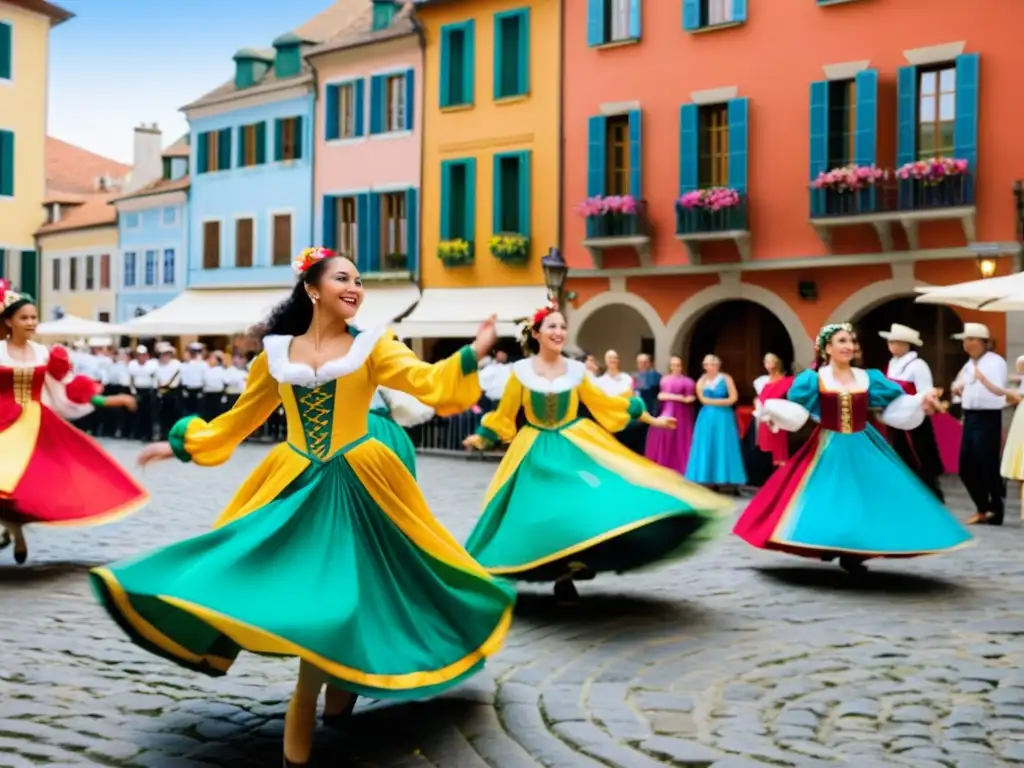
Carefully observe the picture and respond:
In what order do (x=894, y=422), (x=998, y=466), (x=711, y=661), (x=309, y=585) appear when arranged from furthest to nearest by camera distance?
1. (x=998, y=466)
2. (x=894, y=422)
3. (x=711, y=661)
4. (x=309, y=585)

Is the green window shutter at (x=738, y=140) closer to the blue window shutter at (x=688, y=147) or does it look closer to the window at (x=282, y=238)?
the blue window shutter at (x=688, y=147)

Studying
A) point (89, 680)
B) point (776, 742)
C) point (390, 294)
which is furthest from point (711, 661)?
point (390, 294)

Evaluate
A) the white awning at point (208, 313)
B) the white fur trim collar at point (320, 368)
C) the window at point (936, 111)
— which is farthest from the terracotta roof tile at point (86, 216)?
the white fur trim collar at point (320, 368)

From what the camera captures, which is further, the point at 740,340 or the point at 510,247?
the point at 510,247

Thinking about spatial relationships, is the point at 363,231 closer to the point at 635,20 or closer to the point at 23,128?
the point at 635,20

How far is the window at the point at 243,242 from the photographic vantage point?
33406mm

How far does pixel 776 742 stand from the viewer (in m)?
5.00

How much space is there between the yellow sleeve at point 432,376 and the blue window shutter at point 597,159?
64.9 ft

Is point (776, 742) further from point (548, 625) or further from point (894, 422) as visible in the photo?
point (894, 422)

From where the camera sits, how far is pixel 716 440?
15.7 metres

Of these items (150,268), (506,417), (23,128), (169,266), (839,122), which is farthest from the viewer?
(23,128)

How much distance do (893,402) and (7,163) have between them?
123 ft

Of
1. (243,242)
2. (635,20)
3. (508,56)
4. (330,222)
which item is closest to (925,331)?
(635,20)

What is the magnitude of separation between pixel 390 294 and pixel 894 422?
20820 millimetres
